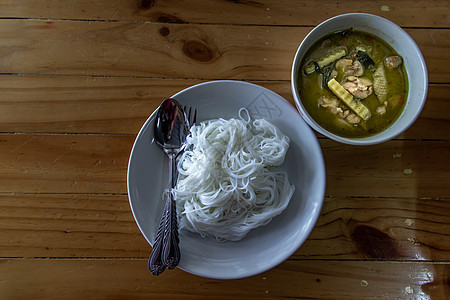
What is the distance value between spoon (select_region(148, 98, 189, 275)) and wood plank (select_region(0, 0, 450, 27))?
56cm

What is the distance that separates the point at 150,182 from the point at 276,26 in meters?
1.00

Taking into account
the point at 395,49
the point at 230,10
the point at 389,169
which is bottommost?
the point at 389,169

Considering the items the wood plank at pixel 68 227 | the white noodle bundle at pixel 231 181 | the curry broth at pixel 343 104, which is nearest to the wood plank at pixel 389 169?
the curry broth at pixel 343 104

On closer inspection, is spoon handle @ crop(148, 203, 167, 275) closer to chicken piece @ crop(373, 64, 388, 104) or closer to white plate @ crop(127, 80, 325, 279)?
white plate @ crop(127, 80, 325, 279)

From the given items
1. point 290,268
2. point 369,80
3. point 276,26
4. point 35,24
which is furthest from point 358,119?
point 35,24

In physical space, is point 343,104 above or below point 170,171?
above

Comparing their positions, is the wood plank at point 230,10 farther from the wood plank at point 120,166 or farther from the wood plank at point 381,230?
the wood plank at point 381,230

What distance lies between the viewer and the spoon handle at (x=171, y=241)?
1.38 metres

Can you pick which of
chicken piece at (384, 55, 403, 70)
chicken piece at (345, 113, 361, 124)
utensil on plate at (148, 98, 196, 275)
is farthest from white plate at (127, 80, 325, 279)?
chicken piece at (384, 55, 403, 70)

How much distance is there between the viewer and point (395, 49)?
60.1 inches

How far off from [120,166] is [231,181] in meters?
0.58

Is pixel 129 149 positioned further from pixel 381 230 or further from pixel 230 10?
pixel 381 230

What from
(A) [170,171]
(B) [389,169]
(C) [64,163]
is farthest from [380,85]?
(C) [64,163]

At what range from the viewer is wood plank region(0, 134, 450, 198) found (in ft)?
5.57
